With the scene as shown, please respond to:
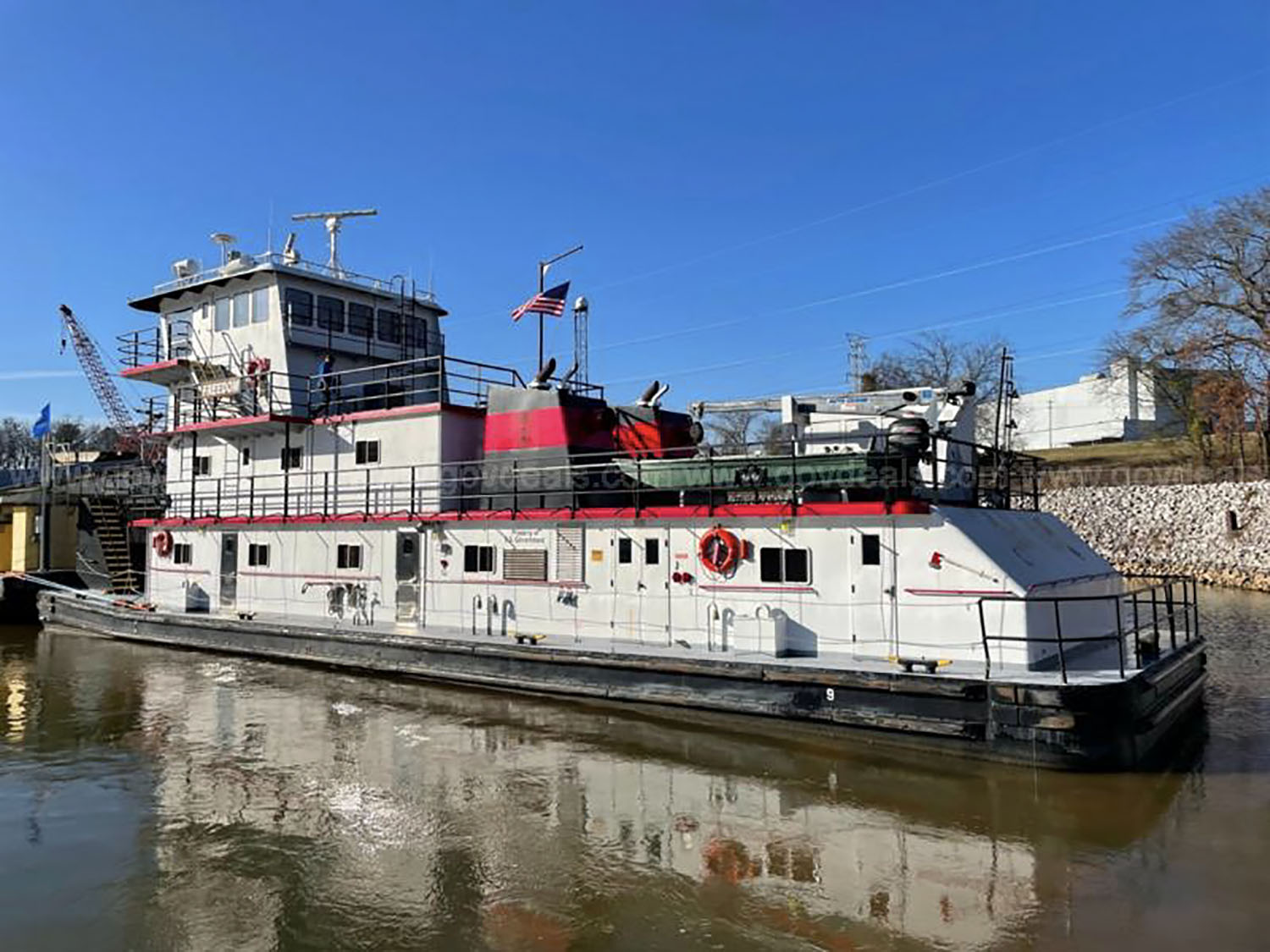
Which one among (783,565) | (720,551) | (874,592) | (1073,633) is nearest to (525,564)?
(720,551)

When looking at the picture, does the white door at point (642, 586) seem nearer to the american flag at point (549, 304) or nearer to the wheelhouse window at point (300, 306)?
the american flag at point (549, 304)

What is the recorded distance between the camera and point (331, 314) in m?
21.8

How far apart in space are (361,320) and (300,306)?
5.21 ft

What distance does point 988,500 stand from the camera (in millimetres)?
14445

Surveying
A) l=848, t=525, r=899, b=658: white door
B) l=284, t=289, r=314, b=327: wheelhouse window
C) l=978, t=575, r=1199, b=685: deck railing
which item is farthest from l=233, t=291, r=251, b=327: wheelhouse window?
l=978, t=575, r=1199, b=685: deck railing

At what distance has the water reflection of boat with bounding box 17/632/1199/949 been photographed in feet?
23.0

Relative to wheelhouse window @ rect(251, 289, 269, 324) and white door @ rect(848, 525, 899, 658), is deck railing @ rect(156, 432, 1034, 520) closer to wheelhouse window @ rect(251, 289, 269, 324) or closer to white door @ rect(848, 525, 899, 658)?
white door @ rect(848, 525, 899, 658)

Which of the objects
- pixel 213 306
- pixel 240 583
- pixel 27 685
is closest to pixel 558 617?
pixel 240 583

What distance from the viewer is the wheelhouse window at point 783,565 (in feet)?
41.3

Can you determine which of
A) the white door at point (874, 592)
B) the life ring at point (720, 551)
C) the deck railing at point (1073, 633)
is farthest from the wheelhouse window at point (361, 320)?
the deck railing at point (1073, 633)

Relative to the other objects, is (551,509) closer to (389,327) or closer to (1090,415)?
(389,327)

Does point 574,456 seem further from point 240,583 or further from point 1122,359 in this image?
point 1122,359

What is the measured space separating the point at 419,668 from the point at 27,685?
321 inches

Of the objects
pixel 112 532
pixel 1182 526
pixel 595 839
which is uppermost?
pixel 112 532
